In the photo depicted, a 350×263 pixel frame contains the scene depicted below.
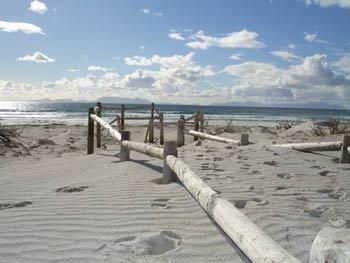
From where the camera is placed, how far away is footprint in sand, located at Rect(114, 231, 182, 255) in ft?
9.58

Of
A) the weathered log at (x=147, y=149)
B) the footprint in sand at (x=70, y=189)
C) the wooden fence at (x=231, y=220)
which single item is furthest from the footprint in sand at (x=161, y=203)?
the footprint in sand at (x=70, y=189)

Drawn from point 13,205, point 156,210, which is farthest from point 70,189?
point 156,210

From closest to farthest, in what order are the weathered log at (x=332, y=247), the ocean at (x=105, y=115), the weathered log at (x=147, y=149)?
the weathered log at (x=332, y=247), the weathered log at (x=147, y=149), the ocean at (x=105, y=115)

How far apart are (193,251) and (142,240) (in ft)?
1.47

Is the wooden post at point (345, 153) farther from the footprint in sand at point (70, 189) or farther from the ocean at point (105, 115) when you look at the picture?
the ocean at point (105, 115)

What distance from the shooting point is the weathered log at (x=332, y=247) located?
1628 mm

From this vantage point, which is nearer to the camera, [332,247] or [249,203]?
[332,247]

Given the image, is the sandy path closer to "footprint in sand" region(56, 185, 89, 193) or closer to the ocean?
"footprint in sand" region(56, 185, 89, 193)

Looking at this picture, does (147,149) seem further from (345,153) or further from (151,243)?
(345,153)

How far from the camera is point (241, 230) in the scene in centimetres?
252

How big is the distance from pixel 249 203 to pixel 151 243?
4.28 ft

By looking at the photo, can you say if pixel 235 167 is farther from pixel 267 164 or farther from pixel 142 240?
pixel 142 240

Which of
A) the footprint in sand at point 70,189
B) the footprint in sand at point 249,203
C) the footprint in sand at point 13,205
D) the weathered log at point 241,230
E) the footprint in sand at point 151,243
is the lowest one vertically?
the footprint in sand at point 13,205

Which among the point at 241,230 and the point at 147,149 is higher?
the point at 147,149
